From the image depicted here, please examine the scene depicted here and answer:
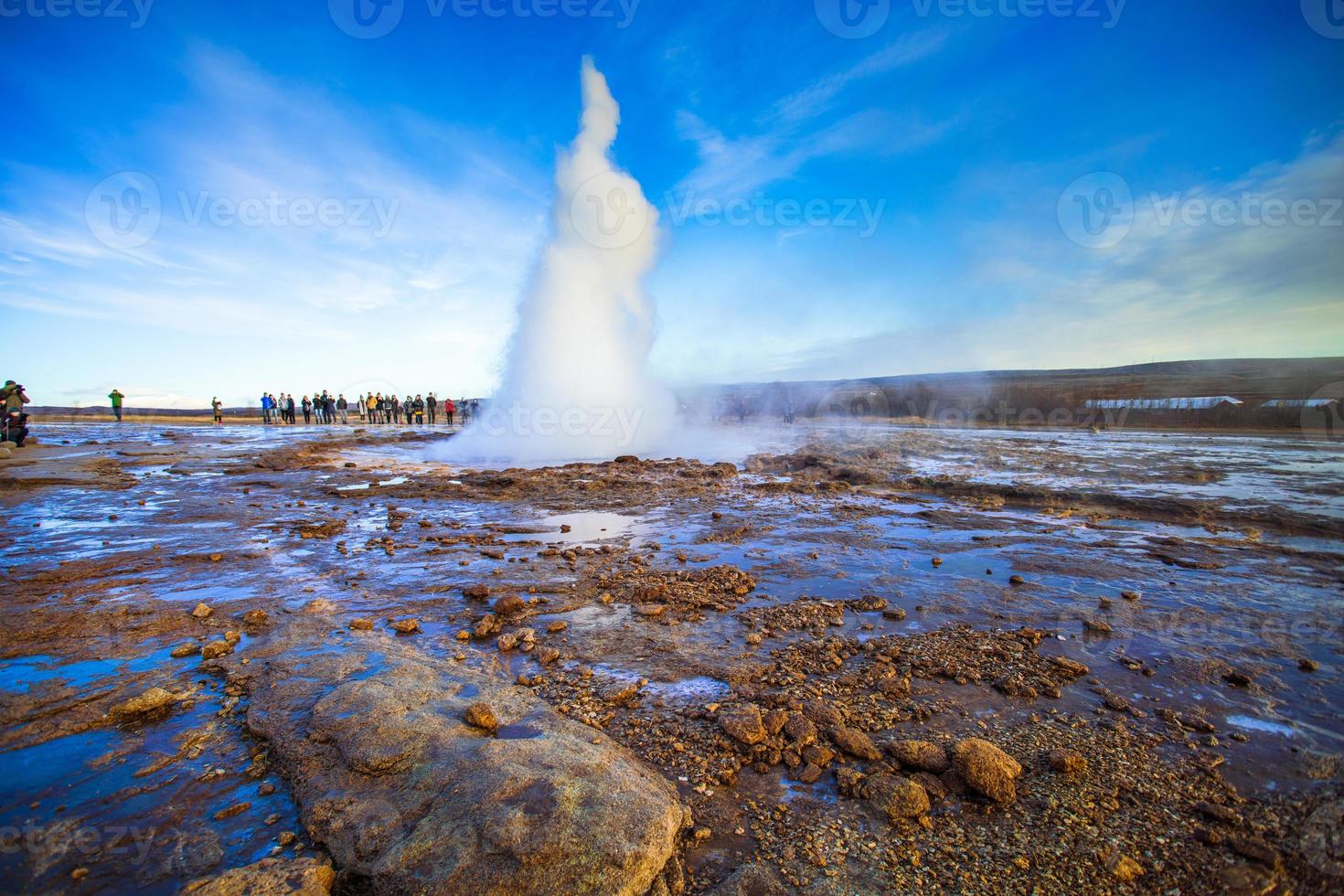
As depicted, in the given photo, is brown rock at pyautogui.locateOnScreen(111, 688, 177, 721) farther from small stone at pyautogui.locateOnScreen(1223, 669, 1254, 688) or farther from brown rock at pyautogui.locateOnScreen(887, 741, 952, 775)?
small stone at pyautogui.locateOnScreen(1223, 669, 1254, 688)

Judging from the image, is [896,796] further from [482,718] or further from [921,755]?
[482,718]

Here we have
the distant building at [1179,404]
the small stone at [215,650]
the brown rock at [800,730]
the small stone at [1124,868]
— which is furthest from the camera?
Answer: the distant building at [1179,404]

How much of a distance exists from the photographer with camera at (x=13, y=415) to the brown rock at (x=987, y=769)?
82.3 feet

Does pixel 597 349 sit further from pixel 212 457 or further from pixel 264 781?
pixel 264 781

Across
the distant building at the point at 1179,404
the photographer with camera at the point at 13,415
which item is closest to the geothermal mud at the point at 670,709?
the photographer with camera at the point at 13,415

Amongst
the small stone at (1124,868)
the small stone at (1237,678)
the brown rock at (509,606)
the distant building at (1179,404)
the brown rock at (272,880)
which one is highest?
the distant building at (1179,404)

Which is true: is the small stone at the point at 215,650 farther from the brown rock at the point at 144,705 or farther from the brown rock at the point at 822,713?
the brown rock at the point at 822,713

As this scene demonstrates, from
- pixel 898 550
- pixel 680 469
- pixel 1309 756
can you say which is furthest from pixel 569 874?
pixel 680 469

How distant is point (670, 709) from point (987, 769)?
1.71m

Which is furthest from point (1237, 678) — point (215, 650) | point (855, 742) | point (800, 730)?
point (215, 650)

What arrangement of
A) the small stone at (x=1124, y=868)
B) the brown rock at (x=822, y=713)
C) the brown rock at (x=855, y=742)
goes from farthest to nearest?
the brown rock at (x=822, y=713), the brown rock at (x=855, y=742), the small stone at (x=1124, y=868)

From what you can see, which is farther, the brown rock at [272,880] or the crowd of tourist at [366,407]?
the crowd of tourist at [366,407]

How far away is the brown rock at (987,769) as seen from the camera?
253cm

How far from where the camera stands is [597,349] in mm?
20875
